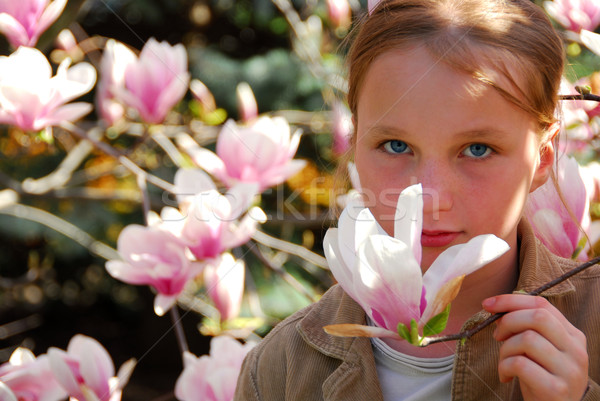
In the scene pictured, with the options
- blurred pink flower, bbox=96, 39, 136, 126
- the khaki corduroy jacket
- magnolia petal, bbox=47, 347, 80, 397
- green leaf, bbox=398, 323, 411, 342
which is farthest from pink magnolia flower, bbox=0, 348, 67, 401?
green leaf, bbox=398, 323, 411, 342

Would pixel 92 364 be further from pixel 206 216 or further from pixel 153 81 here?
pixel 153 81

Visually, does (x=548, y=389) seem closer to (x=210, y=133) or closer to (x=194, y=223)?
(x=194, y=223)

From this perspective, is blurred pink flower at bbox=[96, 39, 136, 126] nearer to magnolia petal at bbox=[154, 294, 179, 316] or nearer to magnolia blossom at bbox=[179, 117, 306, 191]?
magnolia blossom at bbox=[179, 117, 306, 191]

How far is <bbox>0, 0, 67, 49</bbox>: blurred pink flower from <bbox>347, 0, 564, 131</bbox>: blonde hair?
480 millimetres

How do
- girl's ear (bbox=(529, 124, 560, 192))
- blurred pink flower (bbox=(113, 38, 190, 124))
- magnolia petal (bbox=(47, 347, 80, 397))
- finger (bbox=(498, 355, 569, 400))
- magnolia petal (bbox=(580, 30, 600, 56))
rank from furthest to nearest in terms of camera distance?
blurred pink flower (bbox=(113, 38, 190, 124))
magnolia petal (bbox=(47, 347, 80, 397))
girl's ear (bbox=(529, 124, 560, 192))
magnolia petal (bbox=(580, 30, 600, 56))
finger (bbox=(498, 355, 569, 400))

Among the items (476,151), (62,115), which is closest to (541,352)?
(476,151)

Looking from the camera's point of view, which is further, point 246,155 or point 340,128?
point 340,128

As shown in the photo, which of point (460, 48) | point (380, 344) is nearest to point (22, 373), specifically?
point (380, 344)

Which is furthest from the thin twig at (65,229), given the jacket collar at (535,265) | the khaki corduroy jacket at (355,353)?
the jacket collar at (535,265)

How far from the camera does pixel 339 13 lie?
5.58ft

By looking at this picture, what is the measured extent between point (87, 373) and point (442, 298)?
2.12ft

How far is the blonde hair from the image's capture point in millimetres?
743

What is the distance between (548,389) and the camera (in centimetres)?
58

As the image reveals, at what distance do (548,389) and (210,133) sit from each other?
117cm
